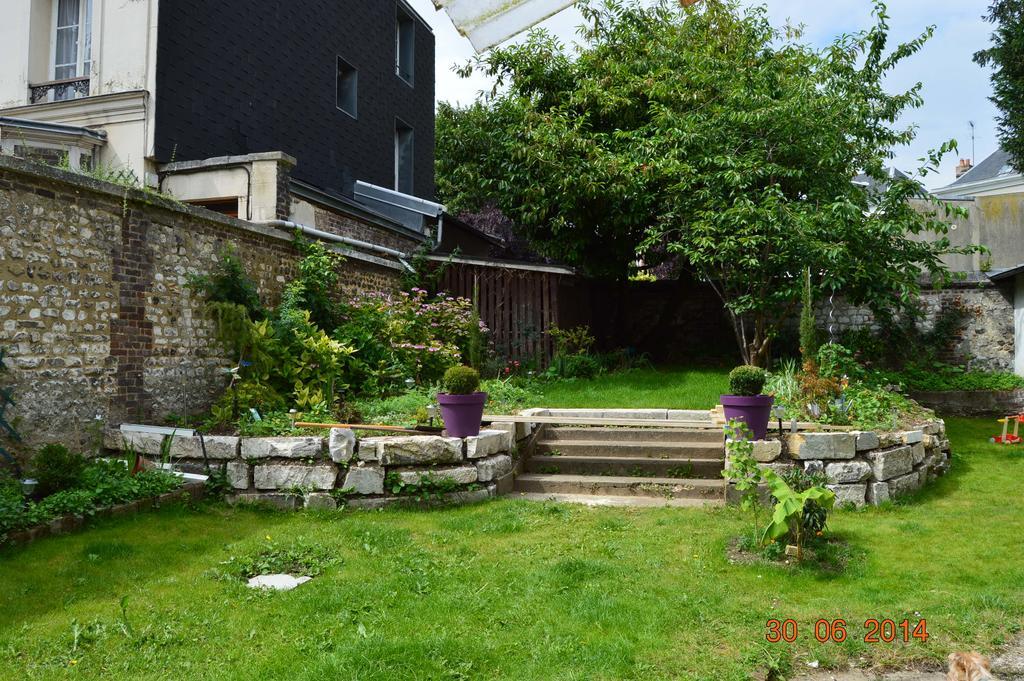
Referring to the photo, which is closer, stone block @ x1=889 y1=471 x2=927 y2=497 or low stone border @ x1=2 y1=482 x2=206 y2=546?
low stone border @ x1=2 y1=482 x2=206 y2=546

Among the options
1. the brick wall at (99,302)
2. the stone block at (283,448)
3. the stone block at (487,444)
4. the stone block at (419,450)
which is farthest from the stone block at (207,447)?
the stone block at (487,444)

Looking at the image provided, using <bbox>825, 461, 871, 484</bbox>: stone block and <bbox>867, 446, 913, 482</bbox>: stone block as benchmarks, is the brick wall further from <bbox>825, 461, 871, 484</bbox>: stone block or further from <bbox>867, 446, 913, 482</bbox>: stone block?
<bbox>867, 446, 913, 482</bbox>: stone block

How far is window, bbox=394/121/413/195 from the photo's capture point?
61.3ft

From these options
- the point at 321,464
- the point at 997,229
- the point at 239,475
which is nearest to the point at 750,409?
the point at 321,464

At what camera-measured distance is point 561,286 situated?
43.6 ft

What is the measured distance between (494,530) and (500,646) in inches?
86.8

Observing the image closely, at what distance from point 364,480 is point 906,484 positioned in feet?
16.9

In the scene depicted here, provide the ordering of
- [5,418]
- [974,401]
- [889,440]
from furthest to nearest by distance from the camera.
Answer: [974,401]
[889,440]
[5,418]

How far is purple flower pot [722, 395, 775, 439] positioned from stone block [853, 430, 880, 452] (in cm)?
85

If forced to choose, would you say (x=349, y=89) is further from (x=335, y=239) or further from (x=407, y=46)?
(x=335, y=239)

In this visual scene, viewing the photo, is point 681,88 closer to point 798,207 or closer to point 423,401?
point 798,207

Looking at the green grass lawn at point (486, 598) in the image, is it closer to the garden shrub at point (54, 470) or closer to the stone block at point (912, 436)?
the garden shrub at point (54, 470)

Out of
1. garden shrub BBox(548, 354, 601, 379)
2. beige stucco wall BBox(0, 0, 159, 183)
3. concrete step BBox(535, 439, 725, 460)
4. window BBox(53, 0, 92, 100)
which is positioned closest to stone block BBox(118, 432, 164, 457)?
concrete step BBox(535, 439, 725, 460)
